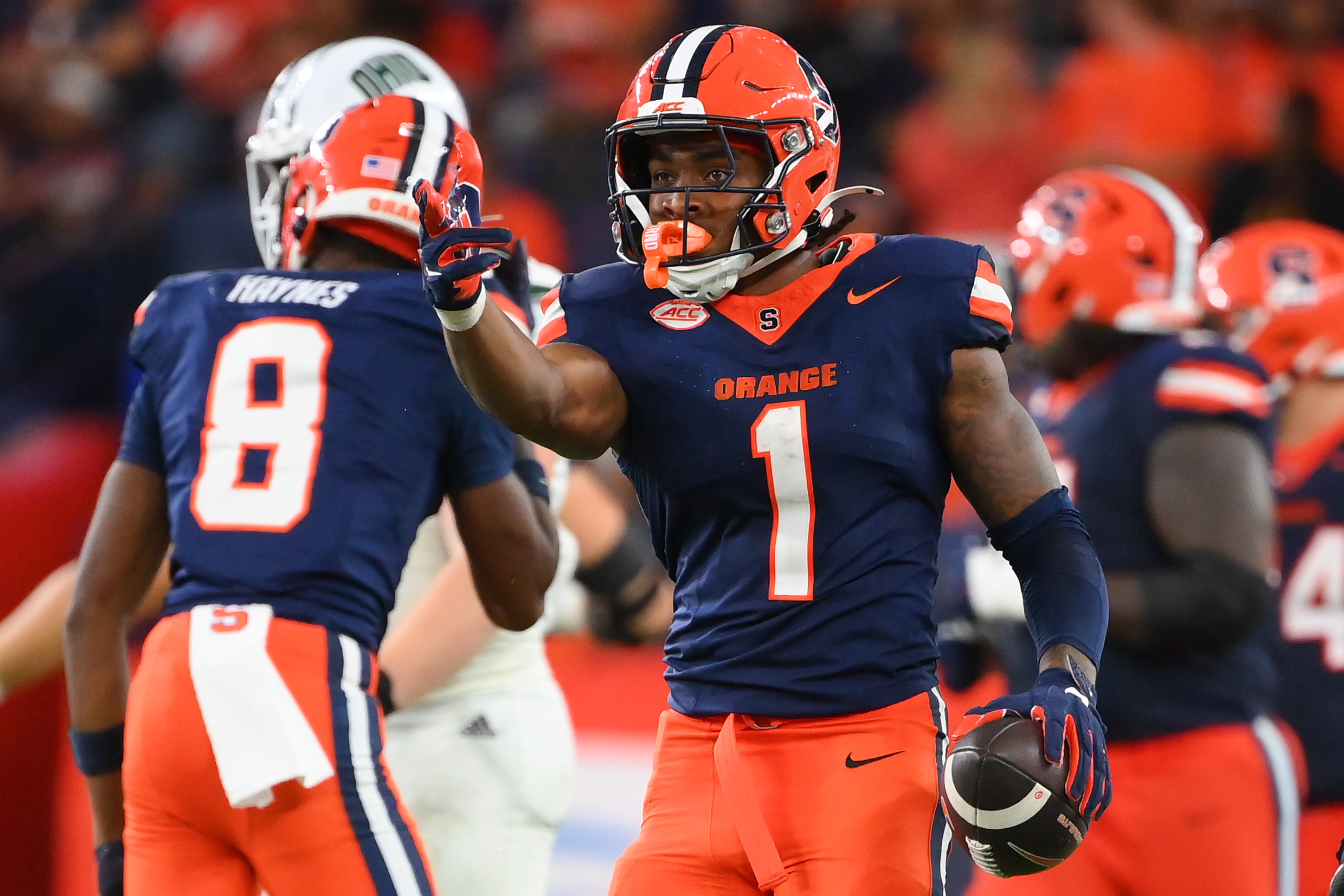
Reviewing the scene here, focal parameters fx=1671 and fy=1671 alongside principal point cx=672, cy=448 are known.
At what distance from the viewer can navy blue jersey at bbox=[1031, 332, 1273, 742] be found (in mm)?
3697

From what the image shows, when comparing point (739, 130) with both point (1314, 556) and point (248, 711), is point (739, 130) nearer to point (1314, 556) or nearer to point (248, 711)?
point (248, 711)

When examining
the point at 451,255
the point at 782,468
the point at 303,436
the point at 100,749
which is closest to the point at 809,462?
the point at 782,468

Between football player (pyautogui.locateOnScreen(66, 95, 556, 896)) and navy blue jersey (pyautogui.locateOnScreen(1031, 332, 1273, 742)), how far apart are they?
144 centimetres

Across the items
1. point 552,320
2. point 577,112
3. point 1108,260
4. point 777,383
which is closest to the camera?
point 777,383

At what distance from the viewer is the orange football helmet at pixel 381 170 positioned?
2990 mm

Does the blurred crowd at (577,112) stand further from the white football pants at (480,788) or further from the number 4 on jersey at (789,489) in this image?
the number 4 on jersey at (789,489)

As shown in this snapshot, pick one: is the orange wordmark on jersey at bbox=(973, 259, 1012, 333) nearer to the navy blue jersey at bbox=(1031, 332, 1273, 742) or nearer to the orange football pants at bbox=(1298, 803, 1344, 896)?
the navy blue jersey at bbox=(1031, 332, 1273, 742)

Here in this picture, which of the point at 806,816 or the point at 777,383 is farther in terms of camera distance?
the point at 777,383

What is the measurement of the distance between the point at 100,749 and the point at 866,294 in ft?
5.01

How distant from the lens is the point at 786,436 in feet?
8.19

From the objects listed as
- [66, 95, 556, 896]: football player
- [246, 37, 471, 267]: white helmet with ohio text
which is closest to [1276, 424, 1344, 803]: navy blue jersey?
[66, 95, 556, 896]: football player

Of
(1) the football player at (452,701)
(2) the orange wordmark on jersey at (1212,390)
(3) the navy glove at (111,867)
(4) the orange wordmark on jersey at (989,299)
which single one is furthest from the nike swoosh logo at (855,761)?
(2) the orange wordmark on jersey at (1212,390)

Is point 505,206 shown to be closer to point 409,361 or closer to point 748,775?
point 409,361

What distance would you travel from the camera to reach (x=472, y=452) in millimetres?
2896
